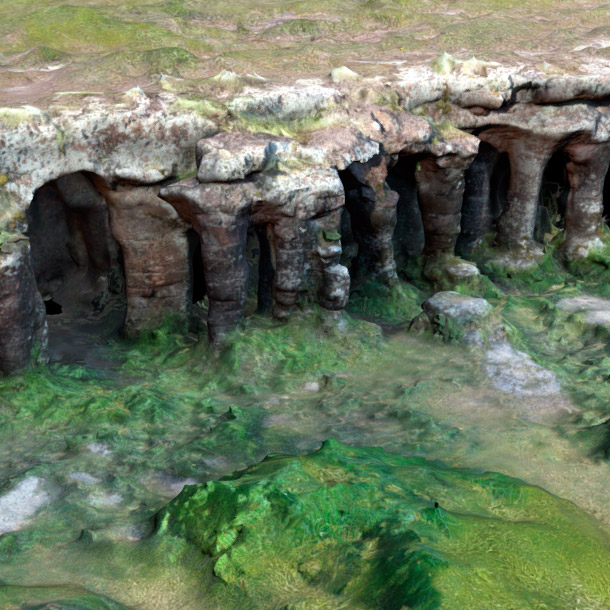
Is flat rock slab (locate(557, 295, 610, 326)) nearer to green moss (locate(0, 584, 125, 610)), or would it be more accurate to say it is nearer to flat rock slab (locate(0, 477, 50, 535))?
flat rock slab (locate(0, 477, 50, 535))

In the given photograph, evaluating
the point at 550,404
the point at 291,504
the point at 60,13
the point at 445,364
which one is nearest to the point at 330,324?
the point at 445,364

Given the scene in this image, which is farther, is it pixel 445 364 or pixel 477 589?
pixel 445 364

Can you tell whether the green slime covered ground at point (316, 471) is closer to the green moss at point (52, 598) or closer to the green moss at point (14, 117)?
the green moss at point (52, 598)

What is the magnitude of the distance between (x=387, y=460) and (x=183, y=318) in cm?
437

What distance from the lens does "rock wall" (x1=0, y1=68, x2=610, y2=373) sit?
32.2ft

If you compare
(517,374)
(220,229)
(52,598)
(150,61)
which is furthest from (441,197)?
(52,598)

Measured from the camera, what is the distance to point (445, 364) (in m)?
10.6

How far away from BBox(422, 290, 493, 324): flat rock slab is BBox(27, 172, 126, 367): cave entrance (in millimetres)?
4271

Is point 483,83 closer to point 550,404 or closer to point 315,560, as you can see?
point 550,404

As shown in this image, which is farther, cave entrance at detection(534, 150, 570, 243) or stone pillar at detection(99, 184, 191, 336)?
cave entrance at detection(534, 150, 570, 243)

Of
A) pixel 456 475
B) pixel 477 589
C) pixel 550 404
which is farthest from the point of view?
pixel 550 404

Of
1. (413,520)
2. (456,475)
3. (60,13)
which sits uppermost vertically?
(60,13)

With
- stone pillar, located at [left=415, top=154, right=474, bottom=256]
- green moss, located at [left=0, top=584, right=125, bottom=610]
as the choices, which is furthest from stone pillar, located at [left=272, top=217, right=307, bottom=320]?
green moss, located at [left=0, top=584, right=125, bottom=610]

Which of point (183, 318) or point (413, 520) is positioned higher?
point (413, 520)
